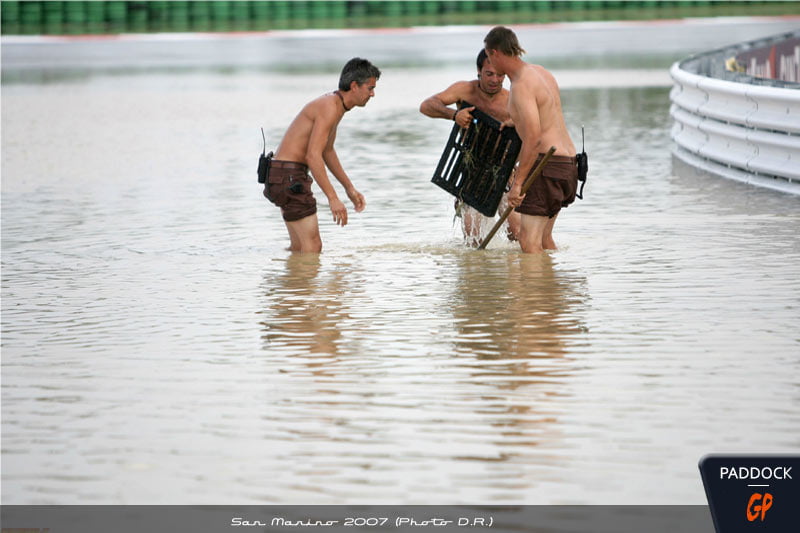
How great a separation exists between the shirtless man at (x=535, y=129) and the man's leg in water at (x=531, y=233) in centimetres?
2

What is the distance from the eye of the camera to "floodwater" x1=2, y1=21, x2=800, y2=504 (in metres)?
5.76

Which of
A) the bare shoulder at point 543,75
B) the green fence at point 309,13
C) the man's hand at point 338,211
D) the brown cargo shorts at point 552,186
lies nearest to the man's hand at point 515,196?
the brown cargo shorts at point 552,186

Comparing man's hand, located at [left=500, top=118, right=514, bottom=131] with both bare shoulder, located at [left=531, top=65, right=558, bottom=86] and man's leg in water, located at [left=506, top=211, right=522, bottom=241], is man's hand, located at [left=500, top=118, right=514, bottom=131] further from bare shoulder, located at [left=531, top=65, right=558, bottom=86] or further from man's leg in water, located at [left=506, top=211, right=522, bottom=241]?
man's leg in water, located at [left=506, top=211, right=522, bottom=241]

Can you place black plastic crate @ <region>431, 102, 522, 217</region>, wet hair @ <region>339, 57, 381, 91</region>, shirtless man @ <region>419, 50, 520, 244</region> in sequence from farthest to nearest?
shirtless man @ <region>419, 50, 520, 244</region>, black plastic crate @ <region>431, 102, 522, 217</region>, wet hair @ <region>339, 57, 381, 91</region>

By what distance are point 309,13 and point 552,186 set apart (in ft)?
166

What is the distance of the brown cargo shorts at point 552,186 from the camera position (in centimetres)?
1021

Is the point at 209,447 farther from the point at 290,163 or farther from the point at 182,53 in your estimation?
the point at 182,53

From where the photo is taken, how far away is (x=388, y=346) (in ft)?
25.8

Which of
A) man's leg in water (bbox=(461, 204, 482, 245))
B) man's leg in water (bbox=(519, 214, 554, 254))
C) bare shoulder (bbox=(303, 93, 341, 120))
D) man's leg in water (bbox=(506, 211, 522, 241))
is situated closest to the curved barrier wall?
man's leg in water (bbox=(506, 211, 522, 241))

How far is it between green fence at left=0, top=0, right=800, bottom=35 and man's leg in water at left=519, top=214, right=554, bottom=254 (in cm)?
4457

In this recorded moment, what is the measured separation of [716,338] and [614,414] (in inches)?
65.4

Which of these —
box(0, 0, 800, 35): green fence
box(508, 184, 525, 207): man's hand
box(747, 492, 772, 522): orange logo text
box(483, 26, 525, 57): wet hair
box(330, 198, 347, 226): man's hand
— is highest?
box(0, 0, 800, 35): green fence

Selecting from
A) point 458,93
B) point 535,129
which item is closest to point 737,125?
point 458,93

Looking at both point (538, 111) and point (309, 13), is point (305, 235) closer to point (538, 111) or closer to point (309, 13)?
point (538, 111)
